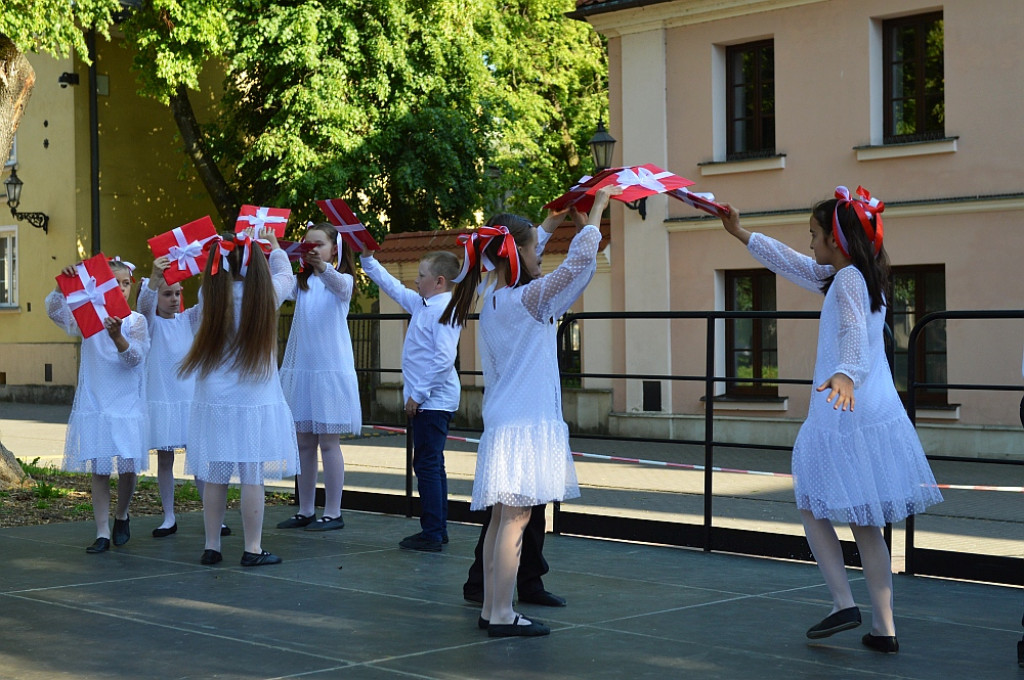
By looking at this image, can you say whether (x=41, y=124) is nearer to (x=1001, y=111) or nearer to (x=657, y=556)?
(x=1001, y=111)

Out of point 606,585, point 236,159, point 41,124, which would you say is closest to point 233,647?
point 606,585

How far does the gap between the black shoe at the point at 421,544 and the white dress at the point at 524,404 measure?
239 centimetres

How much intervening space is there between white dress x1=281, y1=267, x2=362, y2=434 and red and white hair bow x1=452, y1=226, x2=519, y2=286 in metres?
2.89

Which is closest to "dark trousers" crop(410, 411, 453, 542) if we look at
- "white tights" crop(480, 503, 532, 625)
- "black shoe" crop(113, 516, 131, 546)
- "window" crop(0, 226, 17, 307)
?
"black shoe" crop(113, 516, 131, 546)

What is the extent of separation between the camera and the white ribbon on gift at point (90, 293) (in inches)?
287

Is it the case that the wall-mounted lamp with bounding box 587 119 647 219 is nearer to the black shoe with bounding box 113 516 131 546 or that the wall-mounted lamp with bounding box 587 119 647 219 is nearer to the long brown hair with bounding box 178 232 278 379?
the black shoe with bounding box 113 516 131 546

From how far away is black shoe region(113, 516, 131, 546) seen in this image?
7863 millimetres

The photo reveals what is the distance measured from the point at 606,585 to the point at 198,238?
9.88 ft

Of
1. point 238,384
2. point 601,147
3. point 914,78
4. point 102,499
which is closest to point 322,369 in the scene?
point 238,384

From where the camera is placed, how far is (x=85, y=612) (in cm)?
592

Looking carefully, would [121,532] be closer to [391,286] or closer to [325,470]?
[325,470]

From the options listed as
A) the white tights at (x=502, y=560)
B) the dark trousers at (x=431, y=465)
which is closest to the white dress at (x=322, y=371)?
the dark trousers at (x=431, y=465)

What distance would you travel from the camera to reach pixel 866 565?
5.19 m

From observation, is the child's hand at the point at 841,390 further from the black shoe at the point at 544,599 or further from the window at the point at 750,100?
the window at the point at 750,100
